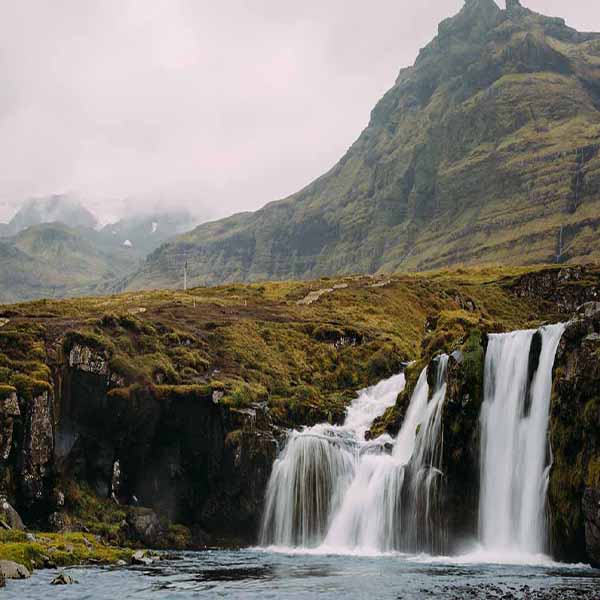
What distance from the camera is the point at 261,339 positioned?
98562mm

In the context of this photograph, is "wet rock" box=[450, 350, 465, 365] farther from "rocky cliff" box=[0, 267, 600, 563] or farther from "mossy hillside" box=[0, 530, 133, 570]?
"mossy hillside" box=[0, 530, 133, 570]

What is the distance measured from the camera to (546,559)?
48250mm

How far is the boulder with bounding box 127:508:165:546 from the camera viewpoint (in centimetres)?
6316

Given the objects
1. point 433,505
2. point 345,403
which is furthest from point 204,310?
point 433,505

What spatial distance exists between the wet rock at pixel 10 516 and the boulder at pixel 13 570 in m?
11.3

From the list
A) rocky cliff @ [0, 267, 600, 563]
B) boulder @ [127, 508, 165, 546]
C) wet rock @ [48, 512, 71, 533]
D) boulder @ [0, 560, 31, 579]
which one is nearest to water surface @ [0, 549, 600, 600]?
boulder @ [0, 560, 31, 579]

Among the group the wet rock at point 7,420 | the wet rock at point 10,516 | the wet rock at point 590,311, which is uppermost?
the wet rock at point 590,311

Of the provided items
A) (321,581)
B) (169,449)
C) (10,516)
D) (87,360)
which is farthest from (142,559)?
(87,360)

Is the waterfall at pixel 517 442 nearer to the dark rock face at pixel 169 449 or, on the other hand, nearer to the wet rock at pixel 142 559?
the dark rock face at pixel 169 449

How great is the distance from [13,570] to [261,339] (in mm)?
60024

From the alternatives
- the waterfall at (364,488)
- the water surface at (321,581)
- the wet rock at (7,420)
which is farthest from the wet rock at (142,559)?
the waterfall at (364,488)

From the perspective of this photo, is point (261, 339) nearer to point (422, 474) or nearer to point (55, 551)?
point (422, 474)

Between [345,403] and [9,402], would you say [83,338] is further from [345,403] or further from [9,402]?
[345,403]

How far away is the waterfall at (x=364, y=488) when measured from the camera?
2338 inches
